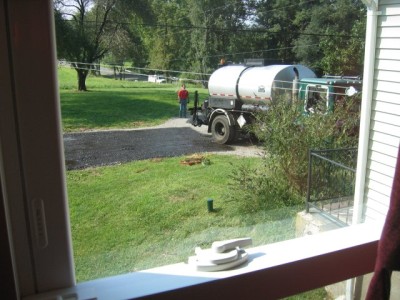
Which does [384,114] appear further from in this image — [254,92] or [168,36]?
[168,36]

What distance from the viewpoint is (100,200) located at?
801mm

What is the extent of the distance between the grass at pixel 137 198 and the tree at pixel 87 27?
4 centimetres

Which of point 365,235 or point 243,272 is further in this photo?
point 365,235

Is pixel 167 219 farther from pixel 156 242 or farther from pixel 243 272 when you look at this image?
pixel 243 272

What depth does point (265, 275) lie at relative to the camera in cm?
78

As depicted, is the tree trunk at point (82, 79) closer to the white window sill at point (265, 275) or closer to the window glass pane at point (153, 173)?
the window glass pane at point (153, 173)

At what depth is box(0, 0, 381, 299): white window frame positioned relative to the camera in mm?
575

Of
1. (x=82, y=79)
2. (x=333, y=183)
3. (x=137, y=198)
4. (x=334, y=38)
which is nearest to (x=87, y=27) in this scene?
(x=82, y=79)

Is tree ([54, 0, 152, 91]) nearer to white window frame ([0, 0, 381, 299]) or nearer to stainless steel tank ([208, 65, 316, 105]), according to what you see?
white window frame ([0, 0, 381, 299])

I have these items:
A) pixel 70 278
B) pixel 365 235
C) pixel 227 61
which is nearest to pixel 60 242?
pixel 70 278

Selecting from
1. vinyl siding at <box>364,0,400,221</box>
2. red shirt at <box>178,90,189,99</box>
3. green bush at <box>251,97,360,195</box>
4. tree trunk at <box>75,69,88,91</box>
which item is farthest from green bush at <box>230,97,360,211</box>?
tree trunk at <box>75,69,88,91</box>

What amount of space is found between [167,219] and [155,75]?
0.34 meters

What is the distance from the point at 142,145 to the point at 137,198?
12 cm

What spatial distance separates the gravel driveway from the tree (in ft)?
0.38
